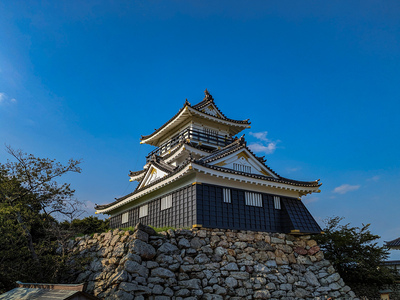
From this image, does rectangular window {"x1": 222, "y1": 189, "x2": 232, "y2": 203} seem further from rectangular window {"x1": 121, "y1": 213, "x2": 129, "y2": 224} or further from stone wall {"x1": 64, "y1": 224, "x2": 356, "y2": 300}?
rectangular window {"x1": 121, "y1": 213, "x2": 129, "y2": 224}

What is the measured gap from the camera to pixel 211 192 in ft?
51.6

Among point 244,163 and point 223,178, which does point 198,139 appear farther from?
point 223,178

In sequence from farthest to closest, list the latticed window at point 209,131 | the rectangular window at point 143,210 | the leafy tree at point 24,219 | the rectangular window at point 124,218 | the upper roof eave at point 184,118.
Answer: the latticed window at point 209,131 → the upper roof eave at point 184,118 → the rectangular window at point 124,218 → the rectangular window at point 143,210 → the leafy tree at point 24,219

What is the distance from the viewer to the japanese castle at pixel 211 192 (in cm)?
1541

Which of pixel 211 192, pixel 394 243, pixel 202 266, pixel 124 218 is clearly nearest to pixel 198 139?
pixel 211 192

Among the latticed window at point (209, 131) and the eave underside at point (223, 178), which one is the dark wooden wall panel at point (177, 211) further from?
the latticed window at point (209, 131)

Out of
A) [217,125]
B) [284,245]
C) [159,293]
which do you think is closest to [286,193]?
[284,245]

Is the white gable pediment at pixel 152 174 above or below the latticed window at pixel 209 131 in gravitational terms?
below

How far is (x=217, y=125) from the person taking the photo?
24406mm

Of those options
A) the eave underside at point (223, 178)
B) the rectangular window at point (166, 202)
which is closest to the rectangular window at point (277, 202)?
the eave underside at point (223, 178)

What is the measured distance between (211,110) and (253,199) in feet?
33.2

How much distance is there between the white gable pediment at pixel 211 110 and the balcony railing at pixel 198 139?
6.58 feet

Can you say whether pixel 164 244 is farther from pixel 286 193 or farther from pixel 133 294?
pixel 286 193

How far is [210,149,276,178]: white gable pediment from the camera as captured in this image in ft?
58.2
